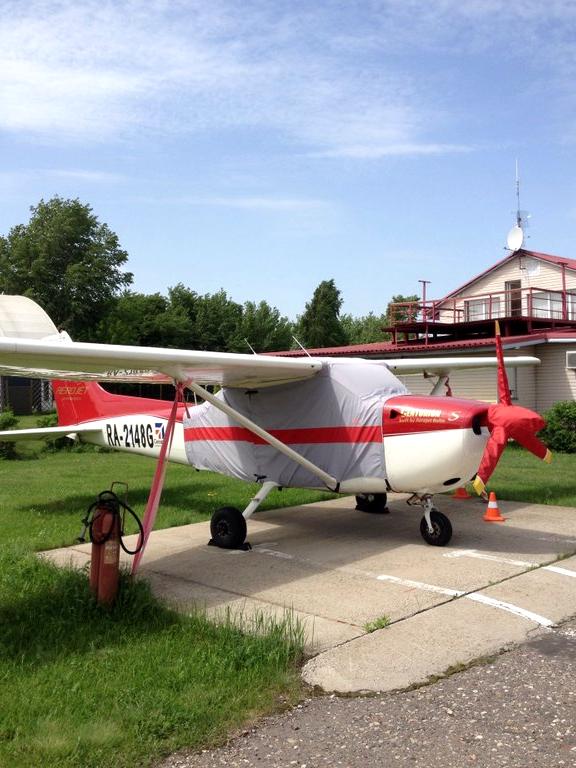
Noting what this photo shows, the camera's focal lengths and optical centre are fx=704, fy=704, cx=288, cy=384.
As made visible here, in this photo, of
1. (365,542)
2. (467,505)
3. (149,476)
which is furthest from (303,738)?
(149,476)

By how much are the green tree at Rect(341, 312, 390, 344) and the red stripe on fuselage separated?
2650 inches

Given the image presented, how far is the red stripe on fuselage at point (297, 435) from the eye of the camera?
27.1ft

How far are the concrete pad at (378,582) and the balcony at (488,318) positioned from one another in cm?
1405

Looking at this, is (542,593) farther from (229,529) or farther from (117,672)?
(117,672)

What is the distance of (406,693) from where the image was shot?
444 cm

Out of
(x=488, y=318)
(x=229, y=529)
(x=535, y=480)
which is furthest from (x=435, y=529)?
(x=488, y=318)

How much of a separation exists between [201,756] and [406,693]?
1.40 meters

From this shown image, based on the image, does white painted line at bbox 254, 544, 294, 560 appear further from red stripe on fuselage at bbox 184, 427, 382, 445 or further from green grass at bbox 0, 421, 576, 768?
green grass at bbox 0, 421, 576, 768

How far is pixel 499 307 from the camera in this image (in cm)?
2914

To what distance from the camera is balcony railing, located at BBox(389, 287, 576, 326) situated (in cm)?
2491

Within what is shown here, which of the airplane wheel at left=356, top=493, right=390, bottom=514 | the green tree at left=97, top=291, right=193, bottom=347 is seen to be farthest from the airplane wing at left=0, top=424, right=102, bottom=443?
the green tree at left=97, top=291, right=193, bottom=347

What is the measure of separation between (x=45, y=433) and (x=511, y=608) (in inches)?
308

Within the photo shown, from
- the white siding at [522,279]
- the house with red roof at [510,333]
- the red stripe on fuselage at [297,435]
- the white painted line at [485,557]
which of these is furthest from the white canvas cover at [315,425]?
the white siding at [522,279]

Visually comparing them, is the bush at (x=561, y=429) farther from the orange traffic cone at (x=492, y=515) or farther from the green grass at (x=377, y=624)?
the green grass at (x=377, y=624)
